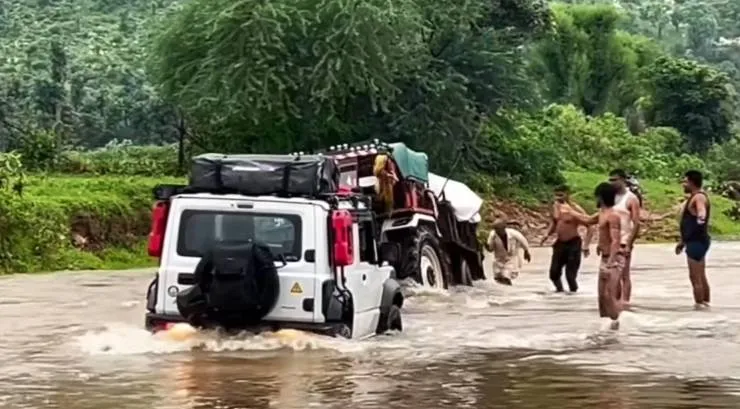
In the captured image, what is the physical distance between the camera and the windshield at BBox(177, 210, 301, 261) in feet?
44.7

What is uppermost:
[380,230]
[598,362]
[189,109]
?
[189,109]

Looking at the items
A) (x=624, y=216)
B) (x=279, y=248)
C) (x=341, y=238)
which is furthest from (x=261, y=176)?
(x=624, y=216)

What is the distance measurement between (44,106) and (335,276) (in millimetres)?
44562

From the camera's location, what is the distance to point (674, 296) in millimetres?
22250

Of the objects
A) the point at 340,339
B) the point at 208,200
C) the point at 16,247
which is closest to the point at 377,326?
the point at 340,339

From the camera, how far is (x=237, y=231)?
13.7 meters

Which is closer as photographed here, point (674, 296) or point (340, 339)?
point (340, 339)

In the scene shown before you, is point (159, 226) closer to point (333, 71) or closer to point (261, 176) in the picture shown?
point (261, 176)

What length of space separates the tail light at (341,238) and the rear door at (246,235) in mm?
226

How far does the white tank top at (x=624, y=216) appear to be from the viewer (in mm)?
16359

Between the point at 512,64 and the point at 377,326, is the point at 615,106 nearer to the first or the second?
the point at 512,64

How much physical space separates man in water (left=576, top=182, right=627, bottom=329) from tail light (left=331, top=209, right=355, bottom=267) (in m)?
3.62

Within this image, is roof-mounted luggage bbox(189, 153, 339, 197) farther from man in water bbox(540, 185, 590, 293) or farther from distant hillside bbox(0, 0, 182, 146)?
distant hillside bbox(0, 0, 182, 146)

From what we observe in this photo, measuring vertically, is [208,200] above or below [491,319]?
above
